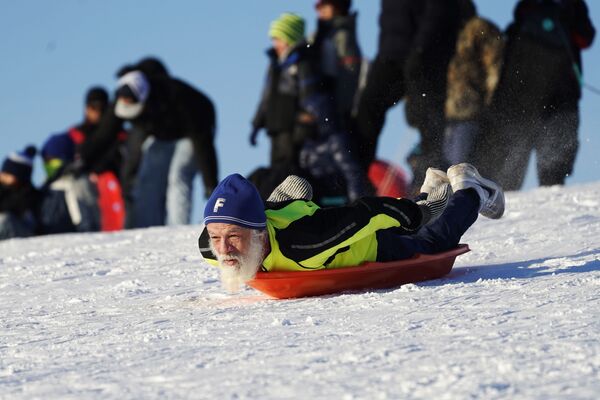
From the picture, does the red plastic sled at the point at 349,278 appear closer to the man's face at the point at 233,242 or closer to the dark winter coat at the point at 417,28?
the man's face at the point at 233,242

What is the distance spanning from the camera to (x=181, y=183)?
28.7 feet

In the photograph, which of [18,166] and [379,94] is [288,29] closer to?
[379,94]

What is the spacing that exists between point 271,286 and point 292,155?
3.80 meters

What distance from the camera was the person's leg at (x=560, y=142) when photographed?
7.67 metres

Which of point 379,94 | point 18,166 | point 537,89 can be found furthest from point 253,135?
point 18,166

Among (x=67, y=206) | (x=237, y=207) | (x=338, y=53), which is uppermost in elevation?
(x=338, y=53)

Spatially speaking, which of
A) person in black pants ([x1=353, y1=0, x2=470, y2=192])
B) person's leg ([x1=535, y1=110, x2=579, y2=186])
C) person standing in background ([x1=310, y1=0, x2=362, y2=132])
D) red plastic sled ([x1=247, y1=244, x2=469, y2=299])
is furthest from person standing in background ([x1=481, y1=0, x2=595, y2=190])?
red plastic sled ([x1=247, y1=244, x2=469, y2=299])

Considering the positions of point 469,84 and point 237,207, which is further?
point 469,84

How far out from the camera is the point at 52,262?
6.68 metres

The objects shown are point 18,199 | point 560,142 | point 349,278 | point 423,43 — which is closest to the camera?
point 349,278

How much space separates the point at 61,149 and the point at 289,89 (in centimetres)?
330

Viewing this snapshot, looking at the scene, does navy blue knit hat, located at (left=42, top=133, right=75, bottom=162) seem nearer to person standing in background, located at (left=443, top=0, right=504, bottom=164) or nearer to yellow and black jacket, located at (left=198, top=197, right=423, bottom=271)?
person standing in background, located at (left=443, top=0, right=504, bottom=164)

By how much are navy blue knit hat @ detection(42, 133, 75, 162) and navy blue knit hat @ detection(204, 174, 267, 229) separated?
6.51 m

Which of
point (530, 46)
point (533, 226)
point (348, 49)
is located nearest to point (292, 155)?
point (348, 49)
